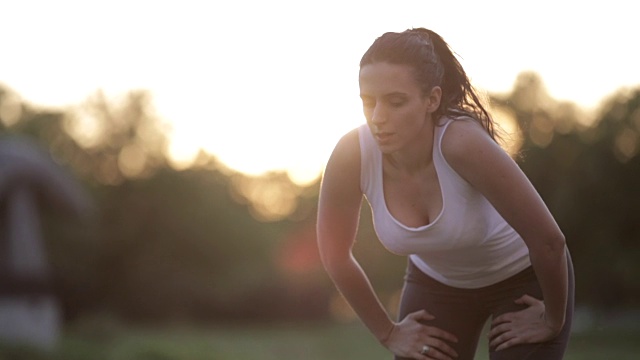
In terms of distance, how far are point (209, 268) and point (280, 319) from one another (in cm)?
524

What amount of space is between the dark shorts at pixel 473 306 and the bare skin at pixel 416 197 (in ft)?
0.14

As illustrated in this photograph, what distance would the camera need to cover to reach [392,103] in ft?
13.8

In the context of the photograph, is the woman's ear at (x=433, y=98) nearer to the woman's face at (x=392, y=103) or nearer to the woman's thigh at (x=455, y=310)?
the woman's face at (x=392, y=103)

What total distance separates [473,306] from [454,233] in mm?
533

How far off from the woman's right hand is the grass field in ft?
40.1

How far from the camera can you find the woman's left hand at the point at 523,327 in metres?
4.47

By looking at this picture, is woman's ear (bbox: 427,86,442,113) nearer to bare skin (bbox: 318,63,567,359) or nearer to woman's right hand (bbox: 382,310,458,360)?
bare skin (bbox: 318,63,567,359)

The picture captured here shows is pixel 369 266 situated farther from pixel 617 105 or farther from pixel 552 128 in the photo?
pixel 617 105

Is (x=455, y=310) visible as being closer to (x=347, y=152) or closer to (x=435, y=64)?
(x=347, y=152)

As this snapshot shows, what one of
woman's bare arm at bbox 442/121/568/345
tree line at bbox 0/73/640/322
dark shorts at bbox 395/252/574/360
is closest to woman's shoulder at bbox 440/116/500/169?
woman's bare arm at bbox 442/121/568/345

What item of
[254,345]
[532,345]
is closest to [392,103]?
[532,345]

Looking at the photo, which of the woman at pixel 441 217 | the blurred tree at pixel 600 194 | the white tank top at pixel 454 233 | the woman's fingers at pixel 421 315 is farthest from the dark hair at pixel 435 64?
the blurred tree at pixel 600 194

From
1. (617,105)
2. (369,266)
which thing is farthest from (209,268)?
(617,105)

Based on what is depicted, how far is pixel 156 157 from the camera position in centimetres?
6600
